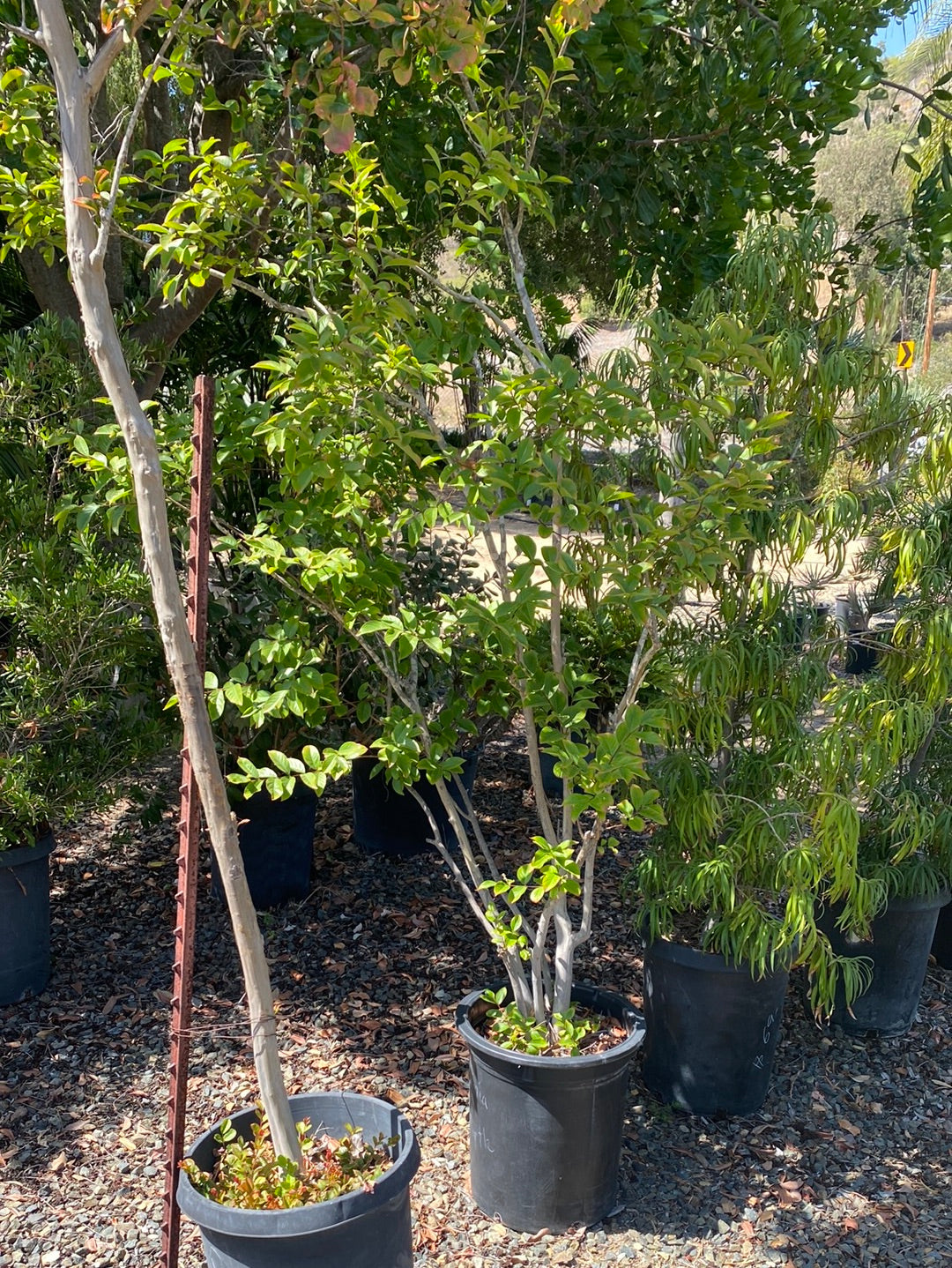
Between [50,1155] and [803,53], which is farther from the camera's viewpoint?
[803,53]

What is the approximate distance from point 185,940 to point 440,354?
1486 mm

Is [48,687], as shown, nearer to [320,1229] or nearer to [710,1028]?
[320,1229]

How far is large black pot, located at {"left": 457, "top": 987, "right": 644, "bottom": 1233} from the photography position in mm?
2713

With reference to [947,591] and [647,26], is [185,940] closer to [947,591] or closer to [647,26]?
[947,591]

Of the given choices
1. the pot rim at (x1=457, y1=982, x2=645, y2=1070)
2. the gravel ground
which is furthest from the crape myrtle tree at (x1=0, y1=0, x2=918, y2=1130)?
the gravel ground

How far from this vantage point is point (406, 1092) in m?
3.33

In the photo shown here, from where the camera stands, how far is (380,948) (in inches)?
161

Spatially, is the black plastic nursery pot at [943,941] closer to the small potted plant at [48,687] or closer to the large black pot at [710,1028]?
the large black pot at [710,1028]

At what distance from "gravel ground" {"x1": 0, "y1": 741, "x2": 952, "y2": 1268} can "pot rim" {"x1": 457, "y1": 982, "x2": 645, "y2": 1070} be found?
1.47 ft

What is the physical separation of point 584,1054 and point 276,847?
182cm

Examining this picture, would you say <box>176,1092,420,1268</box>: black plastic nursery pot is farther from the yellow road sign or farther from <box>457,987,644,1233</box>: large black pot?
the yellow road sign

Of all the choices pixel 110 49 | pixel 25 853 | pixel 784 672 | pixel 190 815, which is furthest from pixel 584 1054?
pixel 110 49

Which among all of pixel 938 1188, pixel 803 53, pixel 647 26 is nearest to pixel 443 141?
pixel 647 26

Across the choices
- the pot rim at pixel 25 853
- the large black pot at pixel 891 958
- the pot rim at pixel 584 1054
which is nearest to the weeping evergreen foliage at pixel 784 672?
the pot rim at pixel 584 1054
